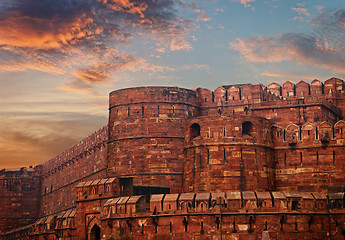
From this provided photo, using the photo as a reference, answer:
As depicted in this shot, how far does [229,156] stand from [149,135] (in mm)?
7656

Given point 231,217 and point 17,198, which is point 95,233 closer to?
point 231,217

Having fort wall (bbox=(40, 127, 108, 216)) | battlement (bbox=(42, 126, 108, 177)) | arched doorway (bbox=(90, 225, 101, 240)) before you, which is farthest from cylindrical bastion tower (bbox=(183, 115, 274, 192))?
battlement (bbox=(42, 126, 108, 177))

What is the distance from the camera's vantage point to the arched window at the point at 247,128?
116 feet

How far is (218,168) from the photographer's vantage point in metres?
34.2

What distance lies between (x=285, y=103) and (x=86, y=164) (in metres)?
20.2

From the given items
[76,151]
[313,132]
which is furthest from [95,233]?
[76,151]

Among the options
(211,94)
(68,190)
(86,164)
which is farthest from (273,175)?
(68,190)

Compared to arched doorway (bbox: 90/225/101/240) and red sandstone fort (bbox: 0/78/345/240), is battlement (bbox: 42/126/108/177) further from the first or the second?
arched doorway (bbox: 90/225/101/240)

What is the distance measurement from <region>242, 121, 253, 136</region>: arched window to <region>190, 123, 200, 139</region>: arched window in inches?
102

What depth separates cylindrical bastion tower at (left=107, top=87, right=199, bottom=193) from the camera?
40078 mm

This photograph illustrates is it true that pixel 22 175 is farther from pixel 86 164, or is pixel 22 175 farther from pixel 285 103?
pixel 285 103

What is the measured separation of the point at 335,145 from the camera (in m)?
34.3

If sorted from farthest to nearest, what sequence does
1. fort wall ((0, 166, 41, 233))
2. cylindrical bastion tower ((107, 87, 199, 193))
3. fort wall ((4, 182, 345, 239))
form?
1. fort wall ((0, 166, 41, 233))
2. cylindrical bastion tower ((107, 87, 199, 193))
3. fort wall ((4, 182, 345, 239))

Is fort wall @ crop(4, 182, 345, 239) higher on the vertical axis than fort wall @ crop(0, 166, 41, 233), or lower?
lower
